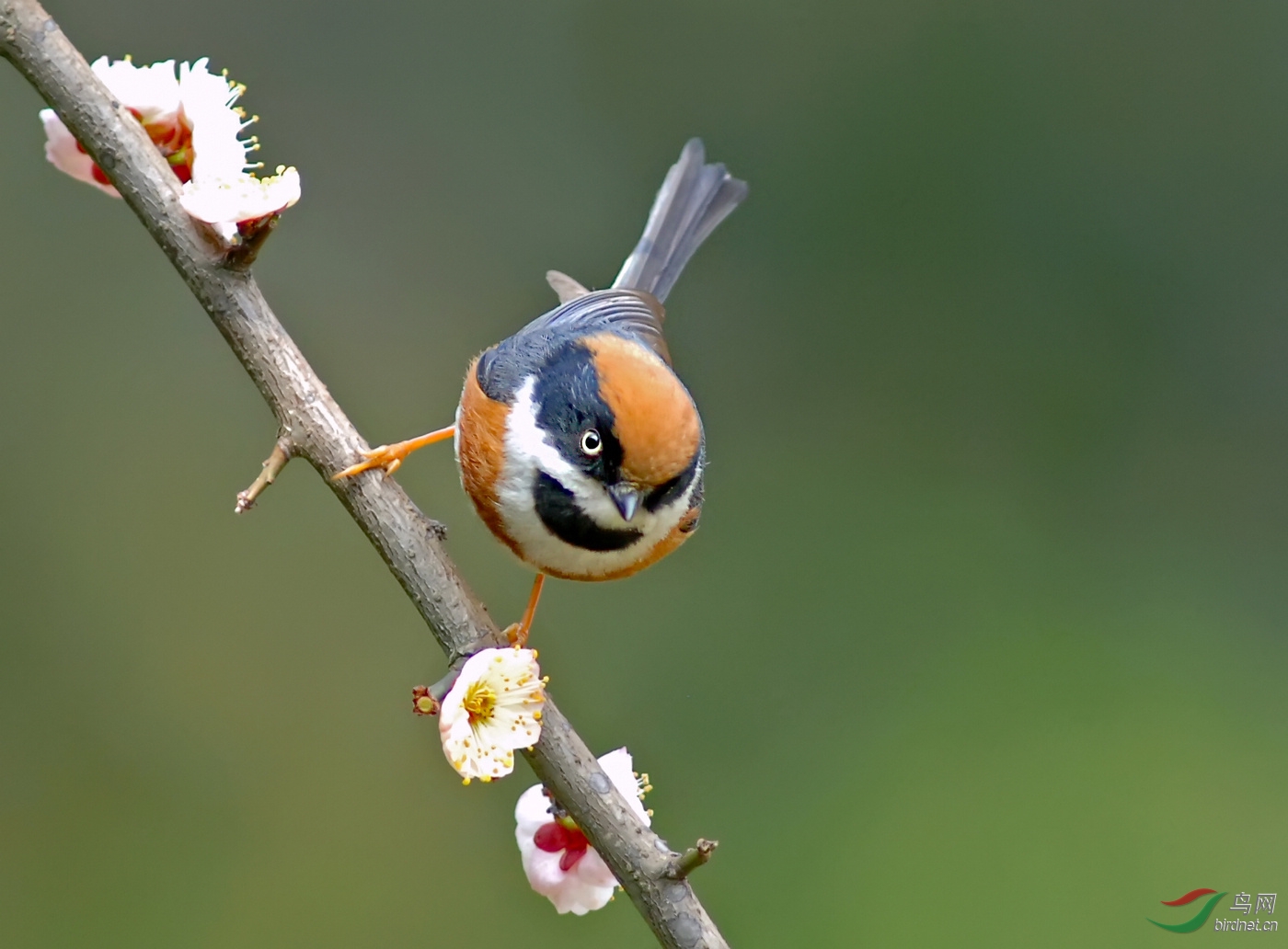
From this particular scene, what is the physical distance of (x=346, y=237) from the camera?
425cm

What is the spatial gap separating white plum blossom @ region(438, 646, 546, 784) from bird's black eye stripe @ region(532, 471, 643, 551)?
0.33 m

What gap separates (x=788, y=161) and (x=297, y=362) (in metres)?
3.32

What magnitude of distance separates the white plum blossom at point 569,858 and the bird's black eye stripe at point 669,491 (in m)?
0.39

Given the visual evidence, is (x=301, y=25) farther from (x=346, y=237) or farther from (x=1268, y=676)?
(x=1268, y=676)

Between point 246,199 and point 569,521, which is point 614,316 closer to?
point 569,521

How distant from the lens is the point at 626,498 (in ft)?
6.16

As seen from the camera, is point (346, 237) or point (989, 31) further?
point (989, 31)

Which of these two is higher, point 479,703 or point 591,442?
point 591,442

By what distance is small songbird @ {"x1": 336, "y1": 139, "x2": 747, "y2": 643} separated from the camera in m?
1.86

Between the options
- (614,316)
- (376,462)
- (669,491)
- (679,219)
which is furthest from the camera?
(679,219)

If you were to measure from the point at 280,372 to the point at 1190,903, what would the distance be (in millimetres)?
3238

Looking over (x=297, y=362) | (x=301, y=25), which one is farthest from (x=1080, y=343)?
(x=297, y=362)

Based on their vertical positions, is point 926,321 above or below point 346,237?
below

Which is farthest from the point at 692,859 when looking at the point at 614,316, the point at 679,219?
the point at 679,219
